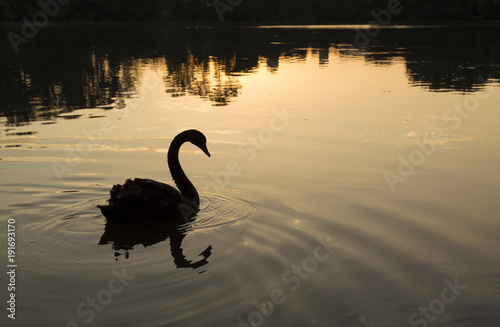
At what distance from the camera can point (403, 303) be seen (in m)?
4.46

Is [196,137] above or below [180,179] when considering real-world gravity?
above

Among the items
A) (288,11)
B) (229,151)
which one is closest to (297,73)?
(229,151)

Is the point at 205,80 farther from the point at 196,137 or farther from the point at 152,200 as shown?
the point at 152,200

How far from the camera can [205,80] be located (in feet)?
57.4

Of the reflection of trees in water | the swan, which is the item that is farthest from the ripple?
the reflection of trees in water

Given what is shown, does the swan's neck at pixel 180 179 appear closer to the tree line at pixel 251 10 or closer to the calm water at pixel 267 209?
the calm water at pixel 267 209

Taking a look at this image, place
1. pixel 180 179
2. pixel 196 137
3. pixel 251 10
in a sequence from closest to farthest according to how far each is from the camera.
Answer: pixel 180 179
pixel 196 137
pixel 251 10

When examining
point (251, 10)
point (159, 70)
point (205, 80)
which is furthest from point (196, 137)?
point (251, 10)

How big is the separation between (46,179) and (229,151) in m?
2.65

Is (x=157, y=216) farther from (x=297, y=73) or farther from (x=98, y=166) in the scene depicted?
(x=297, y=73)

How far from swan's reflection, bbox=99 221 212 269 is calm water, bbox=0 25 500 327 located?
3 cm

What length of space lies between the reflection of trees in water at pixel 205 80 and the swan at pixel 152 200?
6677 mm

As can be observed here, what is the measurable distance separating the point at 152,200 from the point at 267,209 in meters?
1.23

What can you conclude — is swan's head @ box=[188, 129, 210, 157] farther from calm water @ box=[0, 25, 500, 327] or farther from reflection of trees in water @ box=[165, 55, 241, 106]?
reflection of trees in water @ box=[165, 55, 241, 106]
